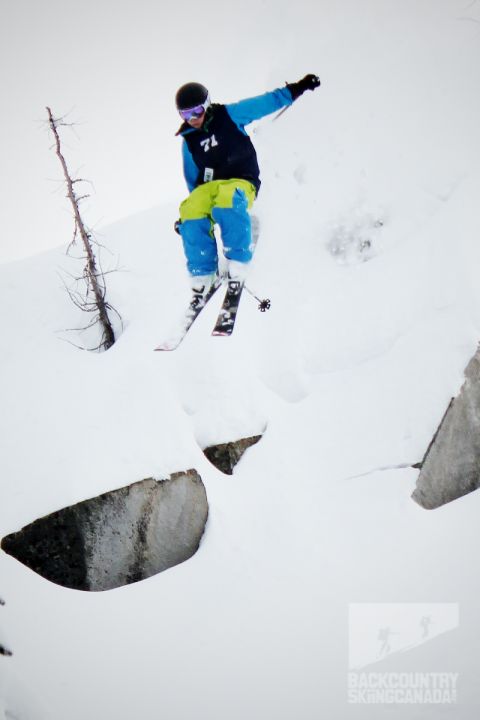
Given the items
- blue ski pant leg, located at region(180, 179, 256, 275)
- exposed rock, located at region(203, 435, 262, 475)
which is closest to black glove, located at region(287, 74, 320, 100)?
blue ski pant leg, located at region(180, 179, 256, 275)

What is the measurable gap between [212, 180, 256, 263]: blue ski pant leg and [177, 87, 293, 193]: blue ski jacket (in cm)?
24

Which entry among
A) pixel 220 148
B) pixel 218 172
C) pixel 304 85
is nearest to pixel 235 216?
pixel 218 172

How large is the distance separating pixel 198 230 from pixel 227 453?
9.10ft

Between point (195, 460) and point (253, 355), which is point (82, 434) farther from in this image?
point (253, 355)

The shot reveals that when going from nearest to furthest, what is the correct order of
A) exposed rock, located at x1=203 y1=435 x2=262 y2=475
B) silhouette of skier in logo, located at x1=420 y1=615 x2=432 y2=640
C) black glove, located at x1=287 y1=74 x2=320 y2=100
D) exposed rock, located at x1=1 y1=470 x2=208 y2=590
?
silhouette of skier in logo, located at x1=420 y1=615 x2=432 y2=640, exposed rock, located at x1=1 y1=470 x2=208 y2=590, black glove, located at x1=287 y1=74 x2=320 y2=100, exposed rock, located at x1=203 y1=435 x2=262 y2=475

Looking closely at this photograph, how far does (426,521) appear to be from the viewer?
13.6ft

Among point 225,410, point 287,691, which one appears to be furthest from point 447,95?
point 287,691

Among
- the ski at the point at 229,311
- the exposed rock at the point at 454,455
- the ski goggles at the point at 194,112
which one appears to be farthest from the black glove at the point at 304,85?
the exposed rock at the point at 454,455

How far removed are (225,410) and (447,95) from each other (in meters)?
6.57

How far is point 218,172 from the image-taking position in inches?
167

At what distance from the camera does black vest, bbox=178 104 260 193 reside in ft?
13.3

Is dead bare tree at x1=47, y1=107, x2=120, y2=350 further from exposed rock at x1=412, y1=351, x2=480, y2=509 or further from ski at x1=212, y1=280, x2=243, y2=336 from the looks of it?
exposed rock at x1=412, y1=351, x2=480, y2=509

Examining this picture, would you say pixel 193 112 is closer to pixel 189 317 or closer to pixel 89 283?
pixel 189 317

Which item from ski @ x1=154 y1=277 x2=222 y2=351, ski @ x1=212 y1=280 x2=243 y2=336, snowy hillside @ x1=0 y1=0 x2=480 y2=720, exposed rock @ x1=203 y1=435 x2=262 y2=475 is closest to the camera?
snowy hillside @ x1=0 y1=0 x2=480 y2=720
